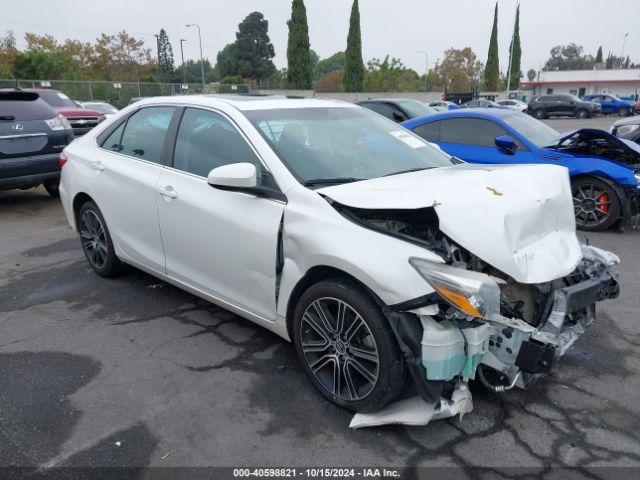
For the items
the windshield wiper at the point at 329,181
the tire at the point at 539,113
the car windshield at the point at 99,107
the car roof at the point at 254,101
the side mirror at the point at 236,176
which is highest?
the car roof at the point at 254,101

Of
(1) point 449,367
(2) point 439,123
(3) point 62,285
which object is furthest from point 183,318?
(2) point 439,123

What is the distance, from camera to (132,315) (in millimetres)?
4301

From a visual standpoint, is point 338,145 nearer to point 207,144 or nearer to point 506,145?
point 207,144

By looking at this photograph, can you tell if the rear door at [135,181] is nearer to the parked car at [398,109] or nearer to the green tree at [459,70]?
the parked car at [398,109]

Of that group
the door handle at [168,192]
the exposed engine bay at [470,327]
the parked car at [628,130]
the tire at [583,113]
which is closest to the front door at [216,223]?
the door handle at [168,192]

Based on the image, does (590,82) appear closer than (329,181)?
No

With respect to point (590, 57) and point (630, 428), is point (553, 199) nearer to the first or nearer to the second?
point (630, 428)

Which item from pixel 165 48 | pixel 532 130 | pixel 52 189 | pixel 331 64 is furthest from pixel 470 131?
pixel 331 64

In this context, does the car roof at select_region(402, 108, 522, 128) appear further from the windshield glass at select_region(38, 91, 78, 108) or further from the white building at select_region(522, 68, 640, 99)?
the white building at select_region(522, 68, 640, 99)

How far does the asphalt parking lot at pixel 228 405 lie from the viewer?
263 centimetres

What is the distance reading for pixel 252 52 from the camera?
90062mm

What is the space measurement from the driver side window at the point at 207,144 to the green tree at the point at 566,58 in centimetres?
12864

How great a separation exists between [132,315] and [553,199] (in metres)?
3.26

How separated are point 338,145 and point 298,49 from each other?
158 feet
